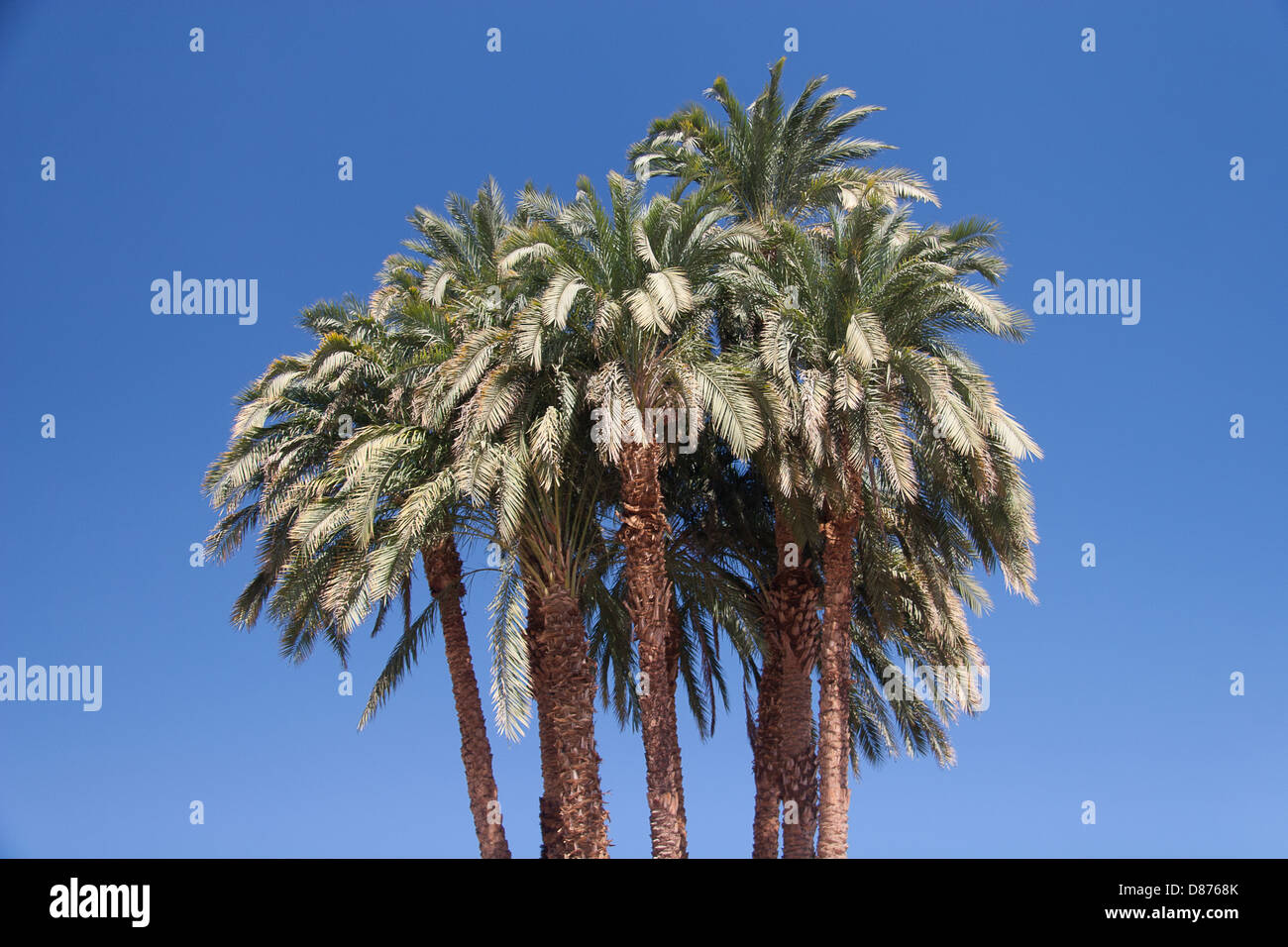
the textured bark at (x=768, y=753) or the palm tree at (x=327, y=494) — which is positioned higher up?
the palm tree at (x=327, y=494)

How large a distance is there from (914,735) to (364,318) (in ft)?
50.6

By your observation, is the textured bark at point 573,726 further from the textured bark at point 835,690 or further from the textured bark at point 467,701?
A: the textured bark at point 835,690

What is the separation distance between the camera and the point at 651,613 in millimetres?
22266

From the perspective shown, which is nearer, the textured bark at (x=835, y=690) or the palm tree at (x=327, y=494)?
the textured bark at (x=835, y=690)

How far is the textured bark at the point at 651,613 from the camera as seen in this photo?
21906 millimetres

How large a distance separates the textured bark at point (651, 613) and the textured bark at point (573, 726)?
1066 millimetres

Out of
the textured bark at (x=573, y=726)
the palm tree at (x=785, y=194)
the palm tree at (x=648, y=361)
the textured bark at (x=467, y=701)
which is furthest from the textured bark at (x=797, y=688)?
the textured bark at (x=467, y=701)

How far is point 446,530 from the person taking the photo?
2323 centimetres

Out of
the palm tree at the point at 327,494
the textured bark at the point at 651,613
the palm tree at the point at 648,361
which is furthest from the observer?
the palm tree at the point at 327,494

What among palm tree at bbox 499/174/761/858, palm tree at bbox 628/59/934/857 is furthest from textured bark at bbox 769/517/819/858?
palm tree at bbox 499/174/761/858

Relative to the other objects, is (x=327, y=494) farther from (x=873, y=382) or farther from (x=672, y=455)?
(x=873, y=382)

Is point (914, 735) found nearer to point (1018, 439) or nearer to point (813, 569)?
point (813, 569)

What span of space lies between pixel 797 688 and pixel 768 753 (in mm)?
1850

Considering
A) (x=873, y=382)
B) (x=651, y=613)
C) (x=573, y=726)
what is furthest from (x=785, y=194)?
(x=573, y=726)
